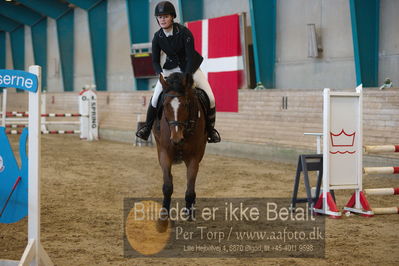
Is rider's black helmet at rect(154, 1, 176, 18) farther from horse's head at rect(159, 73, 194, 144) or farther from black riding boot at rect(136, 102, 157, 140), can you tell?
black riding boot at rect(136, 102, 157, 140)

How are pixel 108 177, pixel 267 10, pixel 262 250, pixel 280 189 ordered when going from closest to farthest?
pixel 262 250
pixel 280 189
pixel 108 177
pixel 267 10

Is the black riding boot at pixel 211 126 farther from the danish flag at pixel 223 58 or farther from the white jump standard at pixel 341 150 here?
the danish flag at pixel 223 58

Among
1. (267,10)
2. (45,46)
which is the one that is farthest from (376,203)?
(45,46)

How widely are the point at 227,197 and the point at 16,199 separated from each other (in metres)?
3.95

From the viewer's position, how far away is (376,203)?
700cm

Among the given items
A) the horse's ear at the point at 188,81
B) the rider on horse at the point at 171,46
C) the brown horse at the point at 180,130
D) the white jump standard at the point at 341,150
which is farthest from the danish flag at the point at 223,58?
the horse's ear at the point at 188,81

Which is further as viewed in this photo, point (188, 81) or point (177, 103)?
point (188, 81)

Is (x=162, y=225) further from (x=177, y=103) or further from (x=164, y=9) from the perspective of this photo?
(x=164, y=9)

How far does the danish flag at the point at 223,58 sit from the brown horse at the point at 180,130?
24.1 feet

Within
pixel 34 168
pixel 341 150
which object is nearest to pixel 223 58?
pixel 341 150

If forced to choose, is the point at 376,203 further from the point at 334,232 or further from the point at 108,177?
the point at 108,177

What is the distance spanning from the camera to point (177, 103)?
513 centimetres

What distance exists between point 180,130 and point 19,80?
74.2 inches

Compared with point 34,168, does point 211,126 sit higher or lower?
higher
